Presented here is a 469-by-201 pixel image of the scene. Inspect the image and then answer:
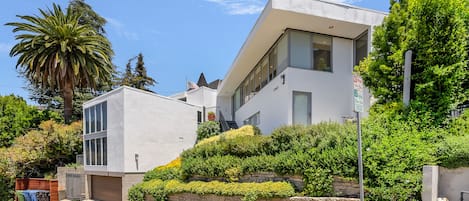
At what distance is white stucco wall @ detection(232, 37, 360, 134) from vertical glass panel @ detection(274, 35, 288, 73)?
431mm

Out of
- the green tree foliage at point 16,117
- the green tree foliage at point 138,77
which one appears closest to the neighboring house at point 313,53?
the green tree foliage at point 16,117

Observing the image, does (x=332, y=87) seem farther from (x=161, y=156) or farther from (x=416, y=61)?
(x=161, y=156)

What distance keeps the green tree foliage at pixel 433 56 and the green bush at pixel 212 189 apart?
399 centimetres

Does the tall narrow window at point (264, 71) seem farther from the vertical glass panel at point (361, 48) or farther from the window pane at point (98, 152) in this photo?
the window pane at point (98, 152)

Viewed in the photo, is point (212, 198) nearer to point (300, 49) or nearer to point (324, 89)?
point (324, 89)

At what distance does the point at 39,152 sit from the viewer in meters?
22.8

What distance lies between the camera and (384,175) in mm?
7508

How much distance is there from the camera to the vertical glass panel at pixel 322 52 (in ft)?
43.3

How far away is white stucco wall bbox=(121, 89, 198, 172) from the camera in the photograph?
16.7m

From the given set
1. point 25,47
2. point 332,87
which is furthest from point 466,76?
point 25,47

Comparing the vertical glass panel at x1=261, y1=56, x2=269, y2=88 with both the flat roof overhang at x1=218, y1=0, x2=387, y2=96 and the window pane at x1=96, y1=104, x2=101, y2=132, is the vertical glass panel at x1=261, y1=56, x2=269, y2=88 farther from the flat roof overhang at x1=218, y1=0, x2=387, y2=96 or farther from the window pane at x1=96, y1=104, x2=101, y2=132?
the window pane at x1=96, y1=104, x2=101, y2=132

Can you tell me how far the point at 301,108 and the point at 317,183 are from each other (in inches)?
179

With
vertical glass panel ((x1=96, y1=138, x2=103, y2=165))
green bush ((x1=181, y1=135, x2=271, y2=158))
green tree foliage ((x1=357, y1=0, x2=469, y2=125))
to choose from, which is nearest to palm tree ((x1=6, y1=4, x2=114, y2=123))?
vertical glass panel ((x1=96, y1=138, x2=103, y2=165))

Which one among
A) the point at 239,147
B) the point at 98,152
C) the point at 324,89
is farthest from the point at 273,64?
the point at 98,152
